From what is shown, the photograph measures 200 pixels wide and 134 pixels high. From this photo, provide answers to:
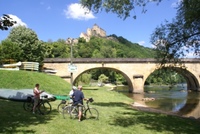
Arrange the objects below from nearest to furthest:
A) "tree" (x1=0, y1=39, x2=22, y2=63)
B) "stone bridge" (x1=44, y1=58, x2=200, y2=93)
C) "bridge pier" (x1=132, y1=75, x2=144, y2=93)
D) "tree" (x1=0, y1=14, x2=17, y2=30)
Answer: "tree" (x1=0, y1=14, x2=17, y2=30), "tree" (x1=0, y1=39, x2=22, y2=63), "stone bridge" (x1=44, y1=58, x2=200, y2=93), "bridge pier" (x1=132, y1=75, x2=144, y2=93)

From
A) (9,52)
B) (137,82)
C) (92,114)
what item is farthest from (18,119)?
(137,82)

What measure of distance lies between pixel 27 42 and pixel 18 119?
112 feet

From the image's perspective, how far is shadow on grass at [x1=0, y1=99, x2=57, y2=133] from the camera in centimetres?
880

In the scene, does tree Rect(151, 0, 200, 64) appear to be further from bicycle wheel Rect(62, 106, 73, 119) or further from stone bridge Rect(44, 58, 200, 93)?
stone bridge Rect(44, 58, 200, 93)

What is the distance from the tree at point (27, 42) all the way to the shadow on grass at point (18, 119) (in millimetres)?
30221

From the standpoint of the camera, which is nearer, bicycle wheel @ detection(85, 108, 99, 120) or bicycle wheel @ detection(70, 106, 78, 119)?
bicycle wheel @ detection(70, 106, 78, 119)

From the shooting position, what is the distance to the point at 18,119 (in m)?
10.3

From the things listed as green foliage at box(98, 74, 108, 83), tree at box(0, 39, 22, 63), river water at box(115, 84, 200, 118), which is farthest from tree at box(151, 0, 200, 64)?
green foliage at box(98, 74, 108, 83)

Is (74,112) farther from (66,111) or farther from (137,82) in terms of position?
(137,82)

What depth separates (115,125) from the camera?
11.0 meters

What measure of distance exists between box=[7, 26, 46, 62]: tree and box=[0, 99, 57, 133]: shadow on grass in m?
30.2

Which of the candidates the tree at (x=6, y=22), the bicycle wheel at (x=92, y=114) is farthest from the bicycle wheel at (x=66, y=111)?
the tree at (x=6, y=22)

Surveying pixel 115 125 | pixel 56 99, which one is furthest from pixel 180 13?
pixel 56 99

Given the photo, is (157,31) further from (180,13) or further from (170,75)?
(170,75)
